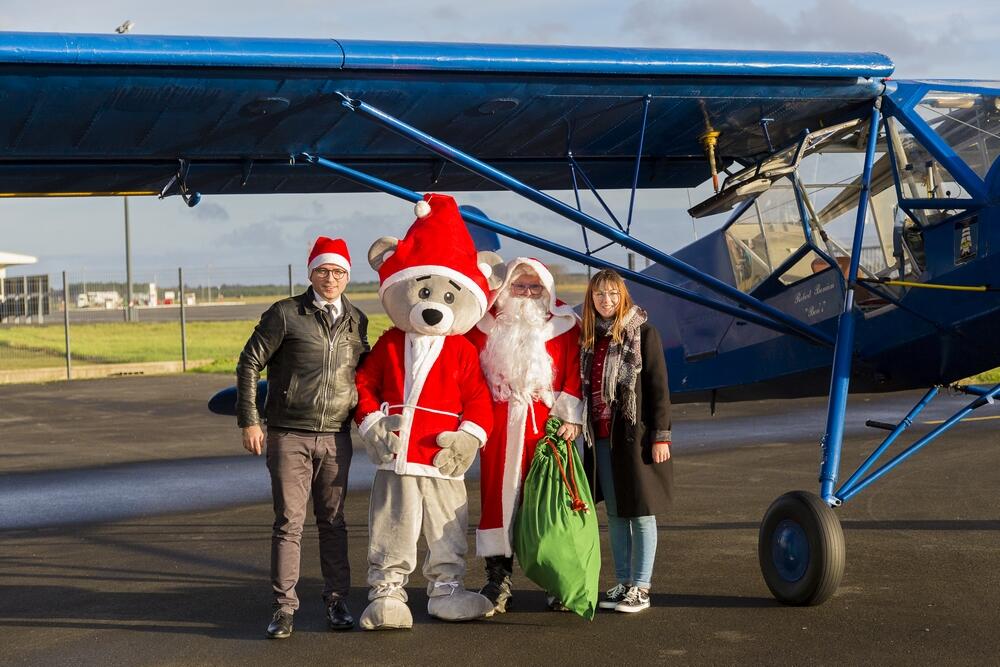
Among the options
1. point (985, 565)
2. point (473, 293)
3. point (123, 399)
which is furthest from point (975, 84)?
point (123, 399)

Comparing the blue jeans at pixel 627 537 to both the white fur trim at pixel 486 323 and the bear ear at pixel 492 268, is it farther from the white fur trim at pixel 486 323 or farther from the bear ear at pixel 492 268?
the bear ear at pixel 492 268

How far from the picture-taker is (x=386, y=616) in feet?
16.3

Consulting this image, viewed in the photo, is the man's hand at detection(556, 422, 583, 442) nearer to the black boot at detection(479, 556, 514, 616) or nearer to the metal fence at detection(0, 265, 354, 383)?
the black boot at detection(479, 556, 514, 616)

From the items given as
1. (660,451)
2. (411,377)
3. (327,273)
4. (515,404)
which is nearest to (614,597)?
(660,451)

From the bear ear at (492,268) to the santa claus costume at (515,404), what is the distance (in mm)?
217

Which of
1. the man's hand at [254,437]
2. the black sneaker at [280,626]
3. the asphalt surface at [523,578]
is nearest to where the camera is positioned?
the asphalt surface at [523,578]

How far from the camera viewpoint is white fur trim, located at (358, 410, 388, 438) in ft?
16.9

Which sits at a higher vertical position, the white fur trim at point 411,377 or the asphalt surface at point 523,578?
the white fur trim at point 411,377

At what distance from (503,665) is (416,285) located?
1.73 meters

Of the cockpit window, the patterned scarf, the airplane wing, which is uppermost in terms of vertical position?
the airplane wing

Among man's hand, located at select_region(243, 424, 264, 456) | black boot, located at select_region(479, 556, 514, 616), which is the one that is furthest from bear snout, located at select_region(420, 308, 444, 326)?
black boot, located at select_region(479, 556, 514, 616)

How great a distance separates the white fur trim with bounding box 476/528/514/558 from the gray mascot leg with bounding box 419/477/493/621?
88mm

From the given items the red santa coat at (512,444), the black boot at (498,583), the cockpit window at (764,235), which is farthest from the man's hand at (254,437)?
the cockpit window at (764,235)

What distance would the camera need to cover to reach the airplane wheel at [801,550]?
5137 millimetres
